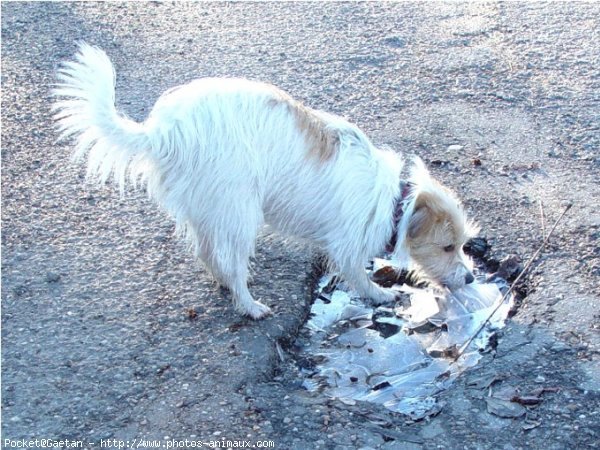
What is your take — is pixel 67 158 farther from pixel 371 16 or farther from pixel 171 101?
pixel 371 16

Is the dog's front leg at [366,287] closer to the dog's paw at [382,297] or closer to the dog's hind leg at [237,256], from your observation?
the dog's paw at [382,297]

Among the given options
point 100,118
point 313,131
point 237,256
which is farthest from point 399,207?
point 100,118

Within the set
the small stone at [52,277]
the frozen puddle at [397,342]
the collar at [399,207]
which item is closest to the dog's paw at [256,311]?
the frozen puddle at [397,342]

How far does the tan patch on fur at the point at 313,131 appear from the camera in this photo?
4.14 metres

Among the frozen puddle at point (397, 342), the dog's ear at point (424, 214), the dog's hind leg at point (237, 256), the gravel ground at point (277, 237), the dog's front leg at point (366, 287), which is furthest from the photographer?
the dog's front leg at point (366, 287)

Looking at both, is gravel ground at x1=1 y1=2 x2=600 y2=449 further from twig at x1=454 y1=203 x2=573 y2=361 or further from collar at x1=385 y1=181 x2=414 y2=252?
collar at x1=385 y1=181 x2=414 y2=252

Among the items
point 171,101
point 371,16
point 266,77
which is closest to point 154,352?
point 171,101

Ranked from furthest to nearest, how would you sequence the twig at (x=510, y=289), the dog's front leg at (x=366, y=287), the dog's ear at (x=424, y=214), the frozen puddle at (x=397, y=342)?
1. the dog's front leg at (x=366, y=287)
2. the dog's ear at (x=424, y=214)
3. the twig at (x=510, y=289)
4. the frozen puddle at (x=397, y=342)

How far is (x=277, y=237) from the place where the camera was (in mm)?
4887

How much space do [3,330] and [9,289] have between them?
0.35 meters

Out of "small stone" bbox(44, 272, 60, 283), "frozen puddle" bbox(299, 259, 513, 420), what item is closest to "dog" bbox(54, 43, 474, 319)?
"frozen puddle" bbox(299, 259, 513, 420)

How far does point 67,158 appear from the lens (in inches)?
225

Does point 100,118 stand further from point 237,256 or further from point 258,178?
point 237,256

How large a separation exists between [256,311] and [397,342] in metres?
0.75
